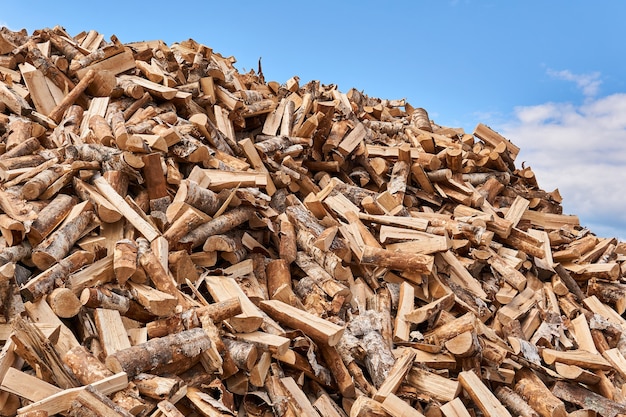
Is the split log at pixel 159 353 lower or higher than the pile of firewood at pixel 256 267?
lower

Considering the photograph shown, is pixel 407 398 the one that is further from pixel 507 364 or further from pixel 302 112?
pixel 302 112

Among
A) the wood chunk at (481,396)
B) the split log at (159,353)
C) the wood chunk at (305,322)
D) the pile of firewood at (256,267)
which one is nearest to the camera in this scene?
the split log at (159,353)

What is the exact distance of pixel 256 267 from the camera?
5113mm

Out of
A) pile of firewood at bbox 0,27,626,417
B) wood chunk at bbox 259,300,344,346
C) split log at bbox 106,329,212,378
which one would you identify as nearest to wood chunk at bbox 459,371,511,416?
pile of firewood at bbox 0,27,626,417

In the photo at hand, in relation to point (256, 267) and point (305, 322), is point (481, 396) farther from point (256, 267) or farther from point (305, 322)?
point (256, 267)

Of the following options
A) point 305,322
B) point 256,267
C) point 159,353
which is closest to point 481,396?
point 305,322

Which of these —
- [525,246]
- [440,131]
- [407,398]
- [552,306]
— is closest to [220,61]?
[440,131]

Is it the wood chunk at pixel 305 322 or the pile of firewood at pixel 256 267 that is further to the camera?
the wood chunk at pixel 305 322

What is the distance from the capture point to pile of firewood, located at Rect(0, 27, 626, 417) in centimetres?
372

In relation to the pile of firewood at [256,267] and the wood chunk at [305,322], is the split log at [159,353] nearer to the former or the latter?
the pile of firewood at [256,267]

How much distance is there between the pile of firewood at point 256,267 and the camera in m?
3.72

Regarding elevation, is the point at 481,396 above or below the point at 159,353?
above

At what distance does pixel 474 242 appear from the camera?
6266mm

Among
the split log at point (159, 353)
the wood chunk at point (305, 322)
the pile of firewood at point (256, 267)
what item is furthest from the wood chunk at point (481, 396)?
the split log at point (159, 353)
